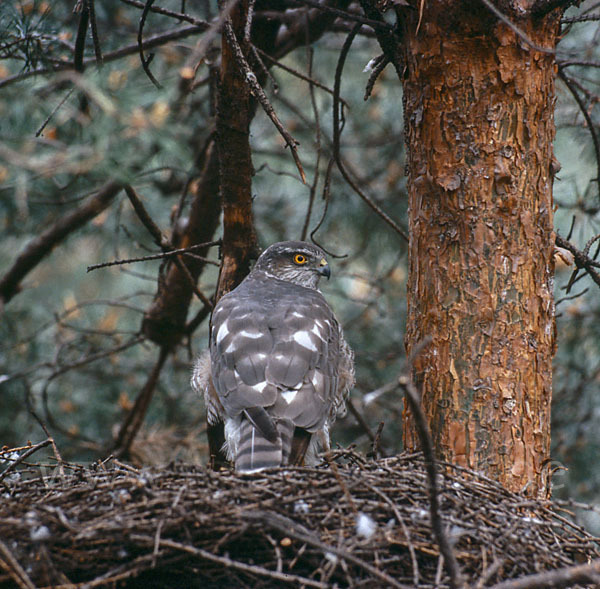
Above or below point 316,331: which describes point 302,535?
below

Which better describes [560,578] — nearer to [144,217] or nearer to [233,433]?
[233,433]

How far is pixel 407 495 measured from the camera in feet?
9.02

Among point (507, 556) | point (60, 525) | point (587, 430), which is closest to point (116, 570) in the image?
point (60, 525)

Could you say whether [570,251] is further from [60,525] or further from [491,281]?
[60,525]

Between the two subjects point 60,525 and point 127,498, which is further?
point 127,498

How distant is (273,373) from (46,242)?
197cm

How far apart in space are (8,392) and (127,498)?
3.77 metres

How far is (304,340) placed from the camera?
3.86 meters

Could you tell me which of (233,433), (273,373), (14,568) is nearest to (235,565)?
(14,568)

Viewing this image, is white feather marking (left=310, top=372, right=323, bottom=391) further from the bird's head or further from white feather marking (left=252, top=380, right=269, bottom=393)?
the bird's head

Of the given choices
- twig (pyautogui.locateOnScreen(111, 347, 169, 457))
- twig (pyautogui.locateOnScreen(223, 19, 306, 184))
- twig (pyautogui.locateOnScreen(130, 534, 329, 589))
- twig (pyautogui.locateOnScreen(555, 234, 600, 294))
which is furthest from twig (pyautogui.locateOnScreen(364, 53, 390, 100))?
twig (pyautogui.locateOnScreen(111, 347, 169, 457))

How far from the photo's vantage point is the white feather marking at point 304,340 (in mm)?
3834

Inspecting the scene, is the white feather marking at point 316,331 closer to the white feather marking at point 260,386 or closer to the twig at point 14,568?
the white feather marking at point 260,386

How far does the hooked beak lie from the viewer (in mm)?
4930
